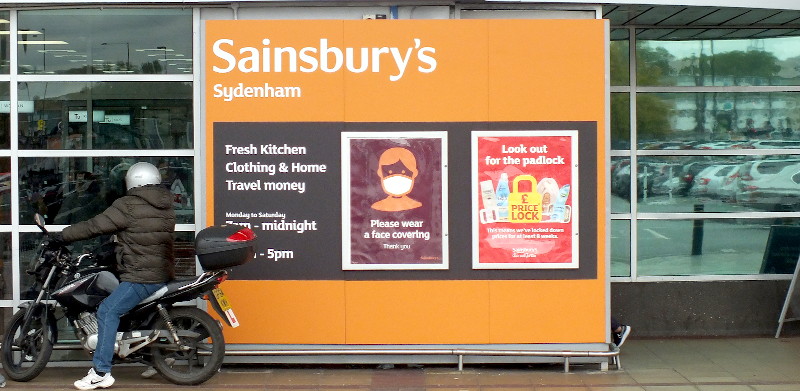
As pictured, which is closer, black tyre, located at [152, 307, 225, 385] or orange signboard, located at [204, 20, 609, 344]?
black tyre, located at [152, 307, 225, 385]

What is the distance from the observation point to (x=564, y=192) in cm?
816

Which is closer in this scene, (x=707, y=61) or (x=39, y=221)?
(x=39, y=221)

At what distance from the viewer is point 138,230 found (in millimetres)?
7609

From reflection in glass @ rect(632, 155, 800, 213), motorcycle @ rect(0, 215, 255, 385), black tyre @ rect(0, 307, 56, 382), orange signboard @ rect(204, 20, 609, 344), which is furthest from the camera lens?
reflection in glass @ rect(632, 155, 800, 213)

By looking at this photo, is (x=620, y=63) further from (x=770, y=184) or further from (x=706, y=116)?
(x=770, y=184)

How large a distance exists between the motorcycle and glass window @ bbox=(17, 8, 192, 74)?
1.34m

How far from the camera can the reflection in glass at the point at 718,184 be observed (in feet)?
33.5

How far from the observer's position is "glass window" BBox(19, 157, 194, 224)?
8.37 metres

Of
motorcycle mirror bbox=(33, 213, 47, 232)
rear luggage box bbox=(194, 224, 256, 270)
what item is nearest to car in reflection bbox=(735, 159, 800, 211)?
rear luggage box bbox=(194, 224, 256, 270)

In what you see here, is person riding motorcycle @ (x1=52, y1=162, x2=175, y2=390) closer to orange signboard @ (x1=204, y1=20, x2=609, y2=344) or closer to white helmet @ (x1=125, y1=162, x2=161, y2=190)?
white helmet @ (x1=125, y1=162, x2=161, y2=190)

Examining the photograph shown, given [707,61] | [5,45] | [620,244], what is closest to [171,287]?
[5,45]

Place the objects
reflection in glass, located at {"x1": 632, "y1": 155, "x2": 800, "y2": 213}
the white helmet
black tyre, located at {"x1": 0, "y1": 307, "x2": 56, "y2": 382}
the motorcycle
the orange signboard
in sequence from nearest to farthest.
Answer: the motorcycle, the white helmet, black tyre, located at {"x1": 0, "y1": 307, "x2": 56, "y2": 382}, the orange signboard, reflection in glass, located at {"x1": 632, "y1": 155, "x2": 800, "y2": 213}

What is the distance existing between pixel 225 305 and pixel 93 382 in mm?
1127

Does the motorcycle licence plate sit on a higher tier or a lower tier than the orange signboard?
lower
